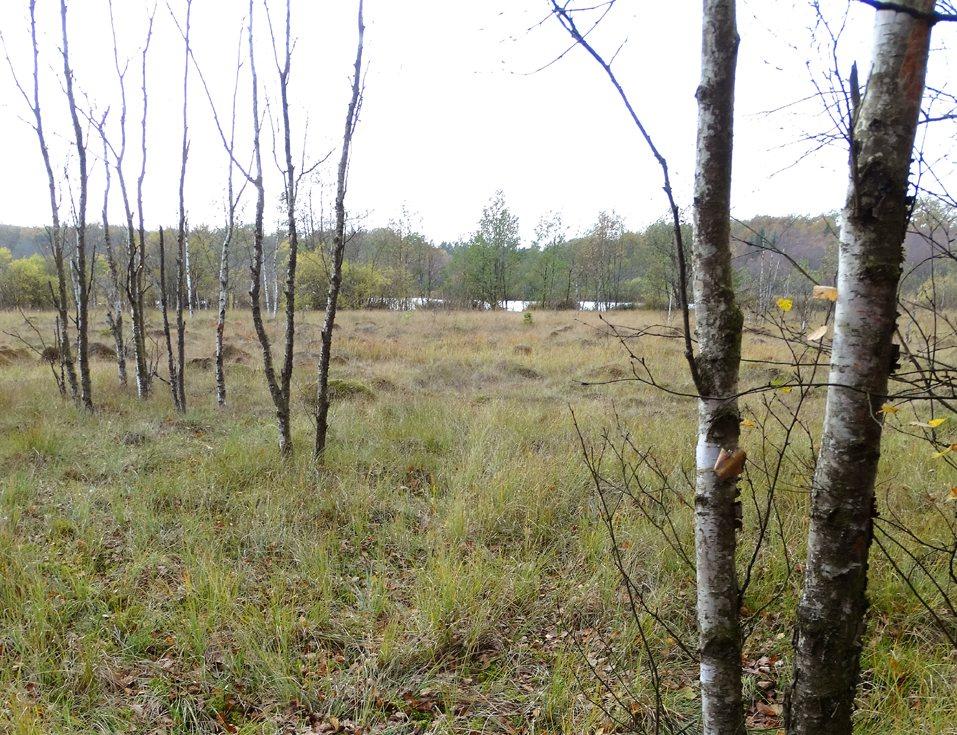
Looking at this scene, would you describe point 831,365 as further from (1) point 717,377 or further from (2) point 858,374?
(1) point 717,377

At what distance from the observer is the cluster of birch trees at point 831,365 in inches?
45.3

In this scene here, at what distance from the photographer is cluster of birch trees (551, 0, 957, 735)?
115 cm

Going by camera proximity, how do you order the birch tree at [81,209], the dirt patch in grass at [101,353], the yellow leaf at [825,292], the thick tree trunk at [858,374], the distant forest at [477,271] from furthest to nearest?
the distant forest at [477,271]
the dirt patch in grass at [101,353]
the birch tree at [81,209]
the yellow leaf at [825,292]
the thick tree trunk at [858,374]

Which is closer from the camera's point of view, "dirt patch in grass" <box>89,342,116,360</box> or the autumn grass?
the autumn grass

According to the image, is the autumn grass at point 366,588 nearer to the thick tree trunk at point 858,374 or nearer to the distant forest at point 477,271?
the thick tree trunk at point 858,374

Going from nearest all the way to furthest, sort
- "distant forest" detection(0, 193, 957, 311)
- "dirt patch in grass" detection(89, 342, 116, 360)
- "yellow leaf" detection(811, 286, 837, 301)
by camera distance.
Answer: "yellow leaf" detection(811, 286, 837, 301) < "dirt patch in grass" detection(89, 342, 116, 360) < "distant forest" detection(0, 193, 957, 311)

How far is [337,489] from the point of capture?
435 centimetres

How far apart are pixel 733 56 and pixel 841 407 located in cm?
94

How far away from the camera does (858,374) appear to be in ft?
4.00

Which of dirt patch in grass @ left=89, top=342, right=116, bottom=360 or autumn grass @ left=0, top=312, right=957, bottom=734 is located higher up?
dirt patch in grass @ left=89, top=342, right=116, bottom=360

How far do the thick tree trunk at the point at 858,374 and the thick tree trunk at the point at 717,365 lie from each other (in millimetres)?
198

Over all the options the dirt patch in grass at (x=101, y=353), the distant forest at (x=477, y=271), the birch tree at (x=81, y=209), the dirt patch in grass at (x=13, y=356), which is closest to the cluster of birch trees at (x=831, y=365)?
the birch tree at (x=81, y=209)

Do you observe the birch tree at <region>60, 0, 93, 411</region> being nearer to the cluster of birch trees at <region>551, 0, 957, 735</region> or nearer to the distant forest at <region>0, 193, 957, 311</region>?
the cluster of birch trees at <region>551, 0, 957, 735</region>

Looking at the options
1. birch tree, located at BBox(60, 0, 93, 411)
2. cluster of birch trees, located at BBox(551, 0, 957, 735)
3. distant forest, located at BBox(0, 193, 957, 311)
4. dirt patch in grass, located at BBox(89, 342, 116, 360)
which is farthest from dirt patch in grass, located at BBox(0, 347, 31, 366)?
distant forest, located at BBox(0, 193, 957, 311)
